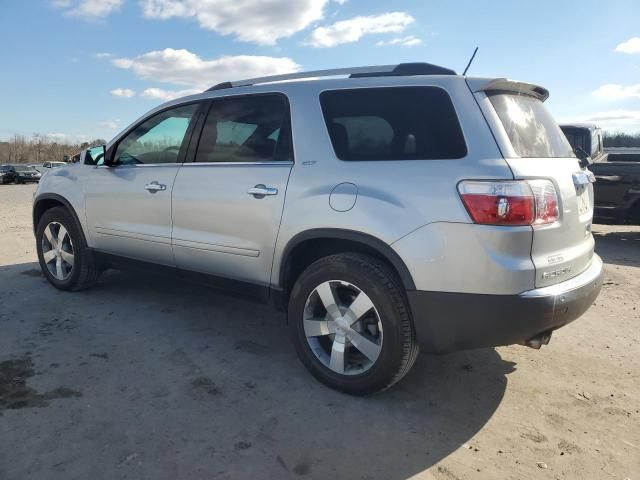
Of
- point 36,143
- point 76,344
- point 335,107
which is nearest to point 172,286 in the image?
point 76,344

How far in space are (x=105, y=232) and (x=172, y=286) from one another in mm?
997

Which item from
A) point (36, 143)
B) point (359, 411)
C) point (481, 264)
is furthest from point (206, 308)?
point (36, 143)

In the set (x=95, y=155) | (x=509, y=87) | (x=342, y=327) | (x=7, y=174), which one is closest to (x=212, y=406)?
(x=342, y=327)

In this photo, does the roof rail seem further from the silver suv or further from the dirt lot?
the dirt lot

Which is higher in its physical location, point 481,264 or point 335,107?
point 335,107

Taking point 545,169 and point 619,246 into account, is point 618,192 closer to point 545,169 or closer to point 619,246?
point 619,246

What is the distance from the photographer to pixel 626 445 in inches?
102

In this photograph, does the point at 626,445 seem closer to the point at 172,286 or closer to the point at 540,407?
the point at 540,407

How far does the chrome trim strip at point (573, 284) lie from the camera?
2537 millimetres

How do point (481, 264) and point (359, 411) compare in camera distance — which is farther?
point (359, 411)

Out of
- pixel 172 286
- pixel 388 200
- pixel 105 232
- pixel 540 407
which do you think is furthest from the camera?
pixel 172 286

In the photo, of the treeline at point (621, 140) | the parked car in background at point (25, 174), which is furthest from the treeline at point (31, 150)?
the treeline at point (621, 140)

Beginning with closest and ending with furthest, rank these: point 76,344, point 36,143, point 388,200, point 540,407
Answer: point 388,200 < point 540,407 < point 76,344 < point 36,143

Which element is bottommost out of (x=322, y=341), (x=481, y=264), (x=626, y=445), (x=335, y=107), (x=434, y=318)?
(x=626, y=445)
